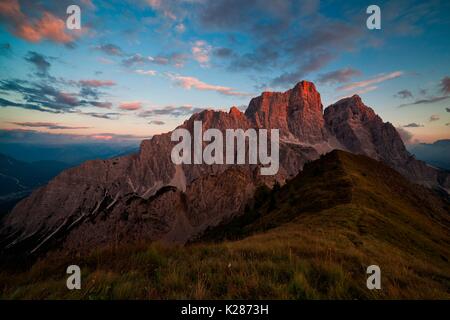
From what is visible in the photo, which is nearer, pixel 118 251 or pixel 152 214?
pixel 118 251

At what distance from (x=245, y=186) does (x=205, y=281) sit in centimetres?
16483
